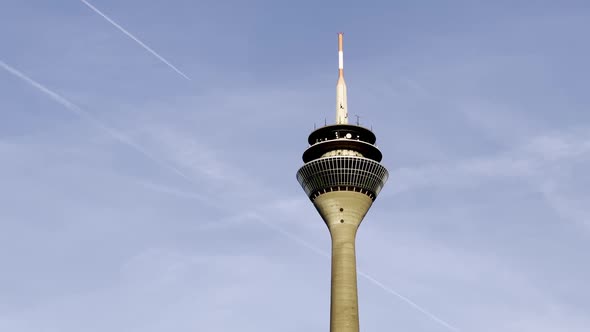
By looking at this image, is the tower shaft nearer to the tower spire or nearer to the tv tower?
the tv tower

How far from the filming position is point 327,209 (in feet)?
520

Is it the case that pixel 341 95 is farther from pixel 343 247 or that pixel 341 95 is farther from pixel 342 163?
pixel 343 247

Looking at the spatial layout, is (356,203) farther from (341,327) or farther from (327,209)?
(341,327)

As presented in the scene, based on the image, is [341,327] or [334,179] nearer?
[341,327]

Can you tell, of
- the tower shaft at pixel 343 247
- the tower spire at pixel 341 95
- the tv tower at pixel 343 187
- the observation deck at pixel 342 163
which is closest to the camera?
the tower shaft at pixel 343 247

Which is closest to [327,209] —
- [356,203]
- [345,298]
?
[356,203]

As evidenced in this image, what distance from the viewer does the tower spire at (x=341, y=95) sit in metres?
172

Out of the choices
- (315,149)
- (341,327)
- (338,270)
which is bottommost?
(341,327)

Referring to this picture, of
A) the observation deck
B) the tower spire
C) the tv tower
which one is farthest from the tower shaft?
the tower spire

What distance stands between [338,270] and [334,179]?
60.4 ft

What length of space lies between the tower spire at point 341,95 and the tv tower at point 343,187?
439cm

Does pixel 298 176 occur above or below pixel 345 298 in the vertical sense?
above

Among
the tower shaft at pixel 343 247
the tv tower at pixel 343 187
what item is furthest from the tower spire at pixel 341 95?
the tower shaft at pixel 343 247

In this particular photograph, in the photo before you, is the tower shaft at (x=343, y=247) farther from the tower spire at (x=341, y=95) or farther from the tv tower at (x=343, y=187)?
the tower spire at (x=341, y=95)
